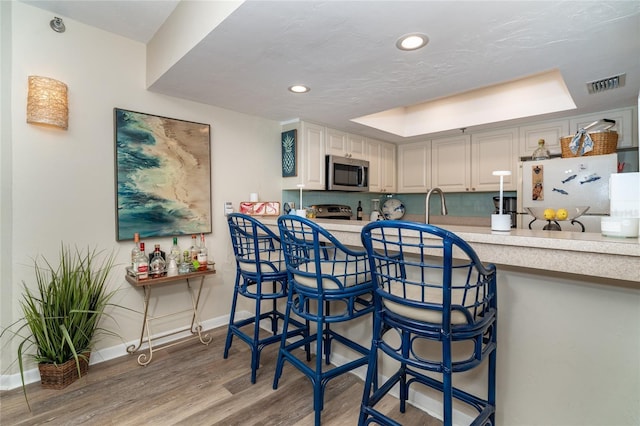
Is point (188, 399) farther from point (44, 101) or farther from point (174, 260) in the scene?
point (44, 101)

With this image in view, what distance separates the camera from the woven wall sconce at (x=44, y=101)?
1828 mm

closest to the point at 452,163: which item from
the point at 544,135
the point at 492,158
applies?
the point at 492,158

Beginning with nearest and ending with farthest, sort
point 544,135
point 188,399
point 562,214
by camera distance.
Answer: point 562,214 < point 188,399 < point 544,135

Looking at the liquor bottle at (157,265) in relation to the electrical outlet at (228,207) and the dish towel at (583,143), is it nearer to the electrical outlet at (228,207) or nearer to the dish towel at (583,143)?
the electrical outlet at (228,207)

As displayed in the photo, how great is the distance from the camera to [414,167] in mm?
4156

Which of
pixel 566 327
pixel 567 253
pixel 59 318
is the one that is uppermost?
pixel 567 253

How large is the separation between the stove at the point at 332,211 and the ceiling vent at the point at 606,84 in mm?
2589

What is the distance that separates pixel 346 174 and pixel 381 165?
31.8 inches

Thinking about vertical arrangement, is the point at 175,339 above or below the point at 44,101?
below

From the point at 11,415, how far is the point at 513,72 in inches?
148

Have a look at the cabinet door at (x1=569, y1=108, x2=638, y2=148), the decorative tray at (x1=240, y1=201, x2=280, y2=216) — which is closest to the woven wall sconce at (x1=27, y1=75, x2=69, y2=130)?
the decorative tray at (x1=240, y1=201, x2=280, y2=216)

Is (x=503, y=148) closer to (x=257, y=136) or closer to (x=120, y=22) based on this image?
(x=257, y=136)

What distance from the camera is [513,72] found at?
1979 mm

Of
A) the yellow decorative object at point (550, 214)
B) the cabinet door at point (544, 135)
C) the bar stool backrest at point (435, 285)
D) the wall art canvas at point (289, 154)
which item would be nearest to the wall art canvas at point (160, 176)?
the wall art canvas at point (289, 154)
